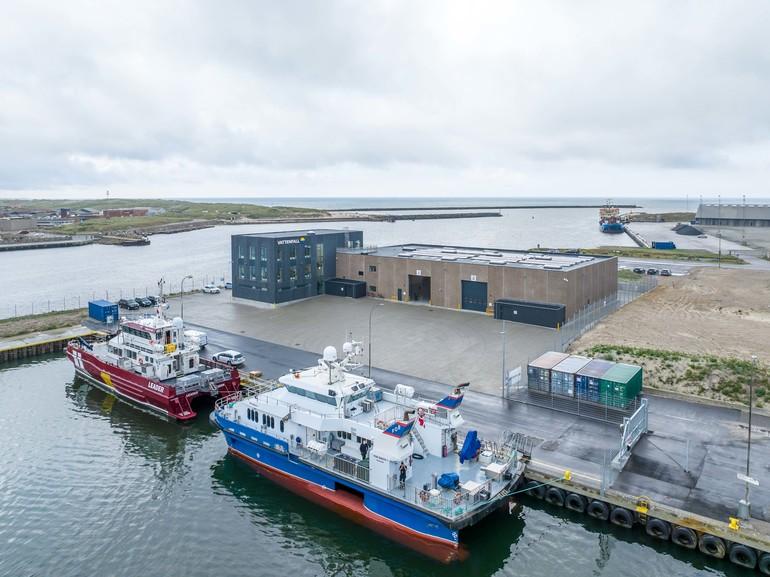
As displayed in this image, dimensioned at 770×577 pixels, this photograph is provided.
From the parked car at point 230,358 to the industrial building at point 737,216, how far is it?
188 m

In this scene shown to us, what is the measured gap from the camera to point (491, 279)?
221ft

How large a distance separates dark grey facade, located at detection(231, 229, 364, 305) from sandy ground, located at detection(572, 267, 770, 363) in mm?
38971

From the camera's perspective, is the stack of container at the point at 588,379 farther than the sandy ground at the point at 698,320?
No

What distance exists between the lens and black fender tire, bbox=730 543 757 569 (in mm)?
24234

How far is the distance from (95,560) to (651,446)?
3066 cm

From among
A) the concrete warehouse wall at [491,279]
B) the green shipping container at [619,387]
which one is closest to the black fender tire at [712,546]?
the green shipping container at [619,387]

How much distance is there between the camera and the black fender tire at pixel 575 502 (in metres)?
28.5

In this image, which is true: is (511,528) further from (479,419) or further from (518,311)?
(518,311)

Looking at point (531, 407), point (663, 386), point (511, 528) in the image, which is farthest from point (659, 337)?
point (511, 528)

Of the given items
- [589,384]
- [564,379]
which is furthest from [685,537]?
[564,379]

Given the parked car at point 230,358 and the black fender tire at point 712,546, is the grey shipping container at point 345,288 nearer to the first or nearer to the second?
the parked car at point 230,358

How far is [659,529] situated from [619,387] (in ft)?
42.6

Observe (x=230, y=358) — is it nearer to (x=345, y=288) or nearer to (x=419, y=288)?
(x=345, y=288)

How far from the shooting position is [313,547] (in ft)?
89.7
